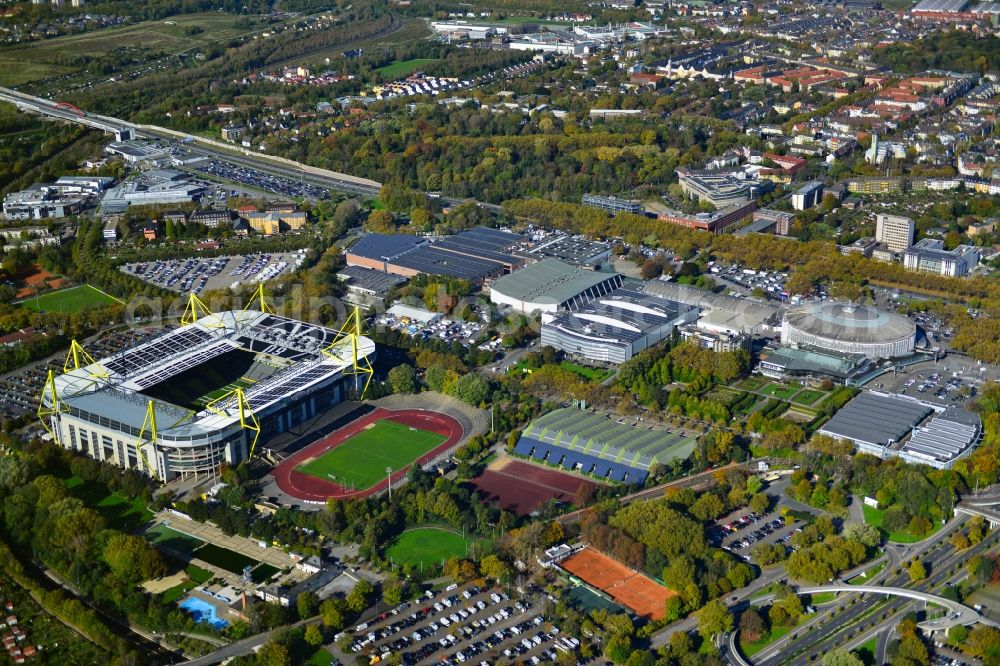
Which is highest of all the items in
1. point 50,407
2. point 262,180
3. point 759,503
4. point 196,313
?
point 262,180

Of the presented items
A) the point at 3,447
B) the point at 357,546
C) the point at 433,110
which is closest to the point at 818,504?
the point at 357,546

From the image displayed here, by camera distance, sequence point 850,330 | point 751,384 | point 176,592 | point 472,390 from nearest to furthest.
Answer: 1. point 176,592
2. point 472,390
3. point 751,384
4. point 850,330

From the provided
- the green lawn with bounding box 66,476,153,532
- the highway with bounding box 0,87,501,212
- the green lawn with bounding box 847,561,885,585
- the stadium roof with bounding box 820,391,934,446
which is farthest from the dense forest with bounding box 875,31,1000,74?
the green lawn with bounding box 66,476,153,532

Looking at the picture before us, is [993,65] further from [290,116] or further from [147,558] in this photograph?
[147,558]

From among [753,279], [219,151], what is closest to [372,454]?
[753,279]

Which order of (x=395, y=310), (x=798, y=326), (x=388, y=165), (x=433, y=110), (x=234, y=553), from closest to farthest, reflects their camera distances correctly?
(x=234, y=553)
(x=798, y=326)
(x=395, y=310)
(x=388, y=165)
(x=433, y=110)

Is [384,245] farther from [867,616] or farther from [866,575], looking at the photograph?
[867,616]

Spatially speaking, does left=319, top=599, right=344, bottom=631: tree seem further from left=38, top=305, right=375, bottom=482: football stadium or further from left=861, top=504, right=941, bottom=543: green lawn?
left=861, top=504, right=941, bottom=543: green lawn
